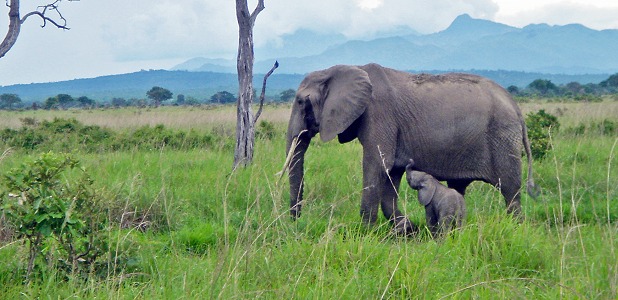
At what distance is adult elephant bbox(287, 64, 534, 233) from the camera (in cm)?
693

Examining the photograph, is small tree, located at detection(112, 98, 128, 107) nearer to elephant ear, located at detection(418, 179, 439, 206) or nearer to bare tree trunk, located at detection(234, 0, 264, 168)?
bare tree trunk, located at detection(234, 0, 264, 168)

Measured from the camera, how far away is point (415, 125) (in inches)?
277

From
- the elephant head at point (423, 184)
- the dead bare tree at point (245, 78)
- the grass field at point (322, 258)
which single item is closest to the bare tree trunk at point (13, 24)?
the dead bare tree at point (245, 78)

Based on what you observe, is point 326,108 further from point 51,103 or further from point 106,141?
point 51,103

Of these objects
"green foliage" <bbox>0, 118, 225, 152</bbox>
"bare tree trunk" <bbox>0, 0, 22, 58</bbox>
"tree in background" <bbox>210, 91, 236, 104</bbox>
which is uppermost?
"bare tree trunk" <bbox>0, 0, 22, 58</bbox>

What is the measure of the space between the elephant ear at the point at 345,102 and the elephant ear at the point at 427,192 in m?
1.01

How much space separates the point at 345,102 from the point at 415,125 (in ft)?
2.49

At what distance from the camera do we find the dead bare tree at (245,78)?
9953mm

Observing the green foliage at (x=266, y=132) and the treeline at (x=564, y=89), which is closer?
the green foliage at (x=266, y=132)

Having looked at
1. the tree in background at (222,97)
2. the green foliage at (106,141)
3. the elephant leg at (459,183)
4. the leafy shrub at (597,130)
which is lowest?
the tree in background at (222,97)

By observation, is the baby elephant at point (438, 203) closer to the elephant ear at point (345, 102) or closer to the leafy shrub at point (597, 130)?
the elephant ear at point (345, 102)

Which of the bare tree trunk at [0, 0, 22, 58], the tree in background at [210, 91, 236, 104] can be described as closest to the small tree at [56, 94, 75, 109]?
the tree in background at [210, 91, 236, 104]

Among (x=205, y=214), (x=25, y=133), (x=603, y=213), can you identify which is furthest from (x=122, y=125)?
(x=603, y=213)

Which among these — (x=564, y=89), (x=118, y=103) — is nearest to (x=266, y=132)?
(x=118, y=103)
